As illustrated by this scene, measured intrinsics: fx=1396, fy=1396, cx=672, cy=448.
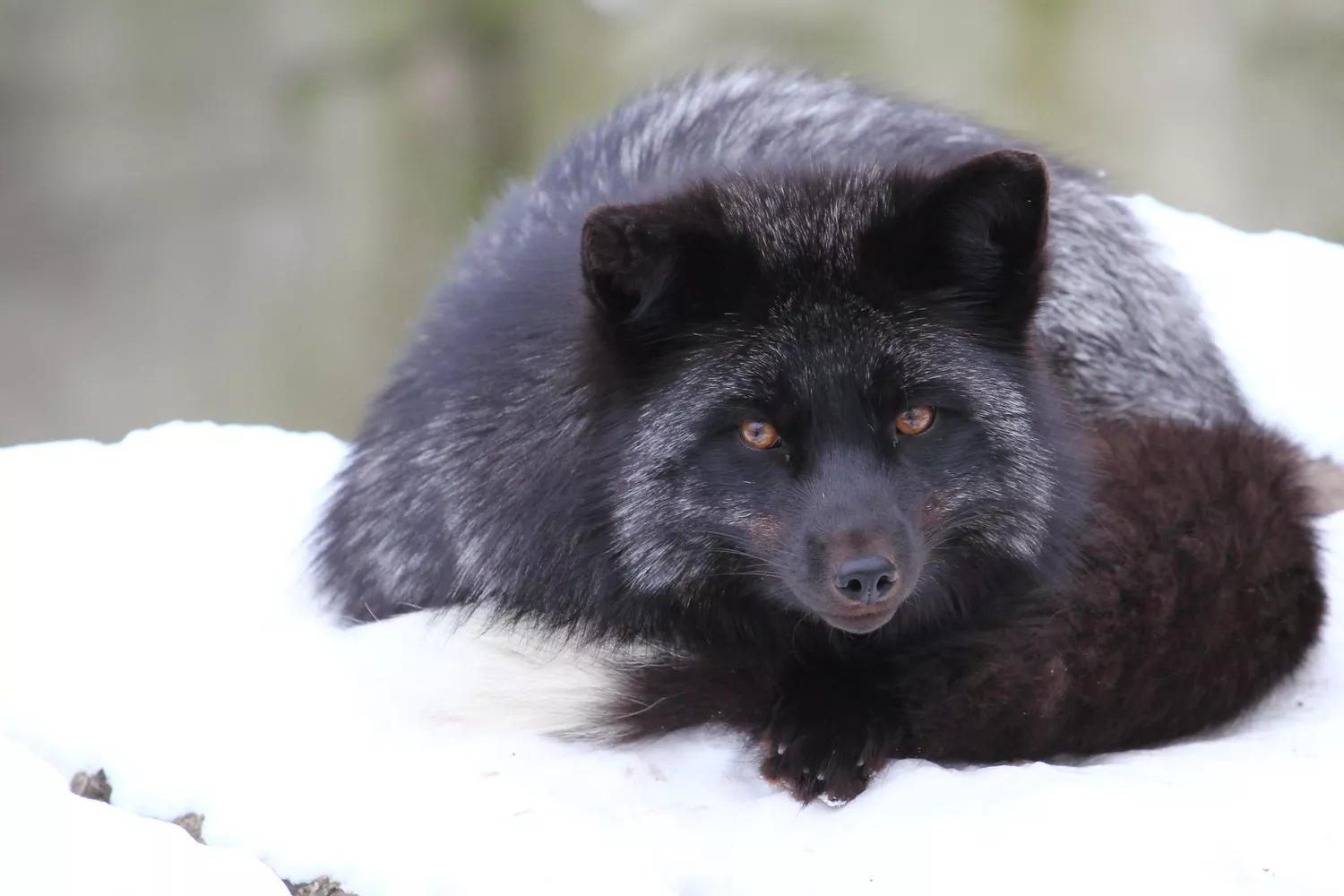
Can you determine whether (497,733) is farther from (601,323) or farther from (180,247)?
(180,247)

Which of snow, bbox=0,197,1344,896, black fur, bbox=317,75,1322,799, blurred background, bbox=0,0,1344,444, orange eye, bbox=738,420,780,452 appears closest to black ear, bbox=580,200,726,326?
black fur, bbox=317,75,1322,799

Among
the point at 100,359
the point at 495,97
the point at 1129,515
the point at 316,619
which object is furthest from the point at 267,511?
the point at 495,97

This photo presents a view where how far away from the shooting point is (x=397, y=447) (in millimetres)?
3506

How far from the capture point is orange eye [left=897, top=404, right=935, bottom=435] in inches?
102

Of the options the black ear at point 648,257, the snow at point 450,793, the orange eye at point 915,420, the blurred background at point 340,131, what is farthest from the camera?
the blurred background at point 340,131

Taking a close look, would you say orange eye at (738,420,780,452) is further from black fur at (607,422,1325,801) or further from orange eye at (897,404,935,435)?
black fur at (607,422,1325,801)

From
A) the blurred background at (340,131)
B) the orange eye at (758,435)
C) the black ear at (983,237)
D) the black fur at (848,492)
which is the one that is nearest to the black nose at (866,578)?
the black fur at (848,492)

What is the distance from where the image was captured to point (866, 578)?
93.0 inches

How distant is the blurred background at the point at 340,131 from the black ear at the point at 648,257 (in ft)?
23.1

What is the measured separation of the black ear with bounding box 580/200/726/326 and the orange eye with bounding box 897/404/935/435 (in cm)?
43

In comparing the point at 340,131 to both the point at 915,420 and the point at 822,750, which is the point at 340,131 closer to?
the point at 915,420

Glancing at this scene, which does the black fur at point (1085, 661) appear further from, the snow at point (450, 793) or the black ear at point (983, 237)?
the black ear at point (983, 237)

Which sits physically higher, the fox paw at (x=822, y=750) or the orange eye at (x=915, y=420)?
the orange eye at (x=915, y=420)

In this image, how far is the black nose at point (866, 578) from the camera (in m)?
2.36
